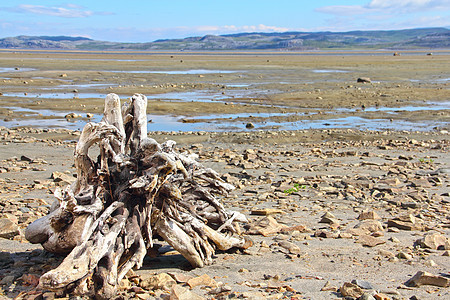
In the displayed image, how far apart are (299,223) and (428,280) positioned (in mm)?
2631

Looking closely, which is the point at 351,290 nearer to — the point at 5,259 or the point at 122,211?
the point at 122,211

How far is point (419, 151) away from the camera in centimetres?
1456

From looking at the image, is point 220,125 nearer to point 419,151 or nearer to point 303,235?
point 419,151

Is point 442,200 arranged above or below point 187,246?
below

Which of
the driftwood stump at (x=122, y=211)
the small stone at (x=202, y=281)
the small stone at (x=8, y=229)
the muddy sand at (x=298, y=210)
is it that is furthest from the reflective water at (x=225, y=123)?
the small stone at (x=202, y=281)

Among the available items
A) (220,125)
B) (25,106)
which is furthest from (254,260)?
(25,106)

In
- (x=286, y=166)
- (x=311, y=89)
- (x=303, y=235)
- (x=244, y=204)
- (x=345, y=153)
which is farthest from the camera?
(x=311, y=89)

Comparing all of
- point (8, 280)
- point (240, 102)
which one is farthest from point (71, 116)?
point (8, 280)

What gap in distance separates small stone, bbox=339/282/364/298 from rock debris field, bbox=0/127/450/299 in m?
0.01

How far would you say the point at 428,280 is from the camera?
574 cm

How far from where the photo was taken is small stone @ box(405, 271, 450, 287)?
18.7ft

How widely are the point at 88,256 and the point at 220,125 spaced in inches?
567

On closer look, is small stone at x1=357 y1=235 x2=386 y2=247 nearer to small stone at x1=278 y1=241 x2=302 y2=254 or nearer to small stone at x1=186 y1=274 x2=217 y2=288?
small stone at x1=278 y1=241 x2=302 y2=254

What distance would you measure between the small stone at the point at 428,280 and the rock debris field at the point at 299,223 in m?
0.01
